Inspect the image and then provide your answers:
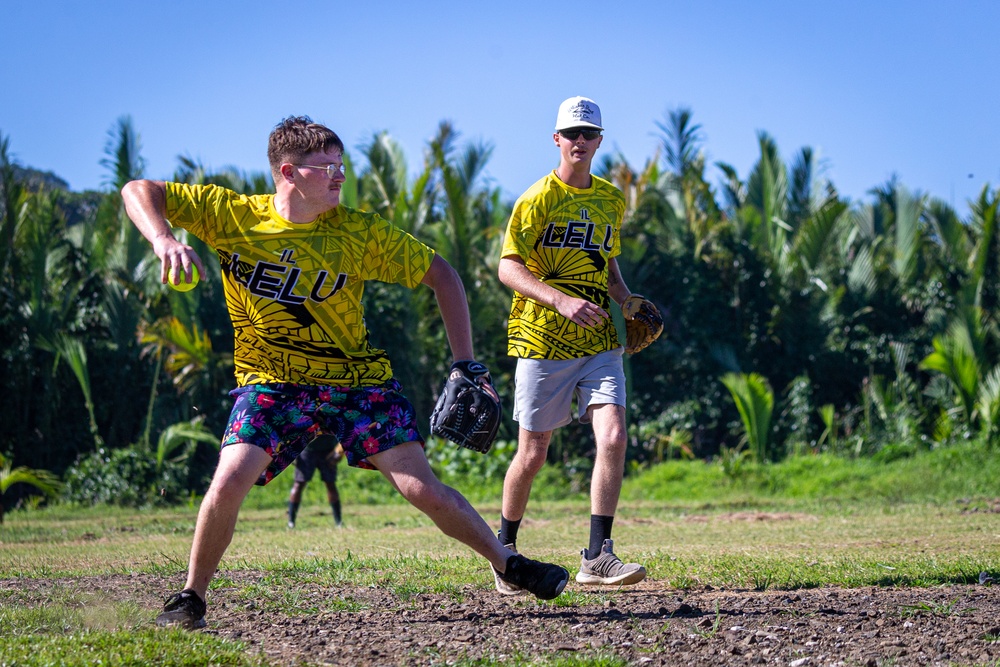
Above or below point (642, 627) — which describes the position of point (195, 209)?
above

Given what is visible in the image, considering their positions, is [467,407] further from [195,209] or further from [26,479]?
[26,479]

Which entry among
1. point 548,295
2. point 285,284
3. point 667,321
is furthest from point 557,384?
point 667,321

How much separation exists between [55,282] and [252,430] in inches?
567

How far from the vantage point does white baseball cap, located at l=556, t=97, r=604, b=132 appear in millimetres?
5441

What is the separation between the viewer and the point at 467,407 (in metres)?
4.23

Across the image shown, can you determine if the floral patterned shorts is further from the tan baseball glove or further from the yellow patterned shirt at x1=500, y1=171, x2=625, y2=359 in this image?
the tan baseball glove

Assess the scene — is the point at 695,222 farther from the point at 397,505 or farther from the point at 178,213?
the point at 178,213

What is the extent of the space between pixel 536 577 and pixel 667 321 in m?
15.4

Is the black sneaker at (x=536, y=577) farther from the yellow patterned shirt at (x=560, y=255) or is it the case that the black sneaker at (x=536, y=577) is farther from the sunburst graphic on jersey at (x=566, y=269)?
the sunburst graphic on jersey at (x=566, y=269)

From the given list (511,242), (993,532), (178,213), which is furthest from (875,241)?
(178,213)

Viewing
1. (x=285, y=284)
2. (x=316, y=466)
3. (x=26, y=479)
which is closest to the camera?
(x=285, y=284)

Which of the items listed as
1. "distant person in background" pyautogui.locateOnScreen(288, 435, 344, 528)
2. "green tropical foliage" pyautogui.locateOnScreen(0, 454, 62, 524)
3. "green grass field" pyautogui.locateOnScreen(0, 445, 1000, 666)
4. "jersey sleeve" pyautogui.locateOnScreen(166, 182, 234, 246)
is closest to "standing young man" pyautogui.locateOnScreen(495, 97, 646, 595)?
"green grass field" pyautogui.locateOnScreen(0, 445, 1000, 666)

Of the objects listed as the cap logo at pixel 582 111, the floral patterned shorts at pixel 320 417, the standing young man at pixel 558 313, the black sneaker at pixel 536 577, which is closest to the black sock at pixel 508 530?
the standing young man at pixel 558 313

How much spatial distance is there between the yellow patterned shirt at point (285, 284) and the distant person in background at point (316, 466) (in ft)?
20.9
